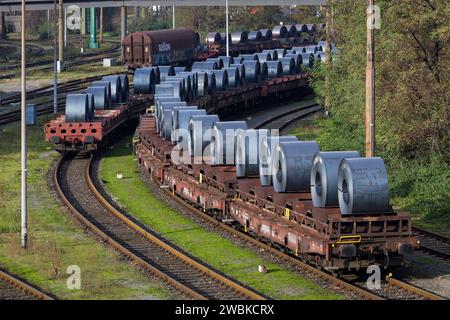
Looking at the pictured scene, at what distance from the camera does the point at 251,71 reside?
65188mm

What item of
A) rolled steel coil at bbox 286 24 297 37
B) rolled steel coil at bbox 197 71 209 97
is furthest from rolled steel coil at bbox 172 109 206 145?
rolled steel coil at bbox 286 24 297 37

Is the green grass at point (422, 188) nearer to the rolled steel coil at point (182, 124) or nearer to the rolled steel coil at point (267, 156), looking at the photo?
the rolled steel coil at point (267, 156)

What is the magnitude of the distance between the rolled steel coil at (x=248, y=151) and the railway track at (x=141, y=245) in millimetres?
2941

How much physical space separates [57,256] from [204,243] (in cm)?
429

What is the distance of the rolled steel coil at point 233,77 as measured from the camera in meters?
61.7

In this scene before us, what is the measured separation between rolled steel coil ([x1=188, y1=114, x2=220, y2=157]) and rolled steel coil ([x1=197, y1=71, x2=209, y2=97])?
23153 millimetres

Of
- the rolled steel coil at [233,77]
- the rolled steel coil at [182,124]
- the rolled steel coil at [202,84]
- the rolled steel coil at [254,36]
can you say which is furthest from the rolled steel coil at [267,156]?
the rolled steel coil at [254,36]

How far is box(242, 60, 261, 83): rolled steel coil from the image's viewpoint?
65.0 meters

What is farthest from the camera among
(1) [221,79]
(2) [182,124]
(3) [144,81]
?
(1) [221,79]

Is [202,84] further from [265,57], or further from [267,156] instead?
[267,156]

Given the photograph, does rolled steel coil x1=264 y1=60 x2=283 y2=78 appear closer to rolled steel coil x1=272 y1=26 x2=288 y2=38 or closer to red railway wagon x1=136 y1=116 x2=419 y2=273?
red railway wagon x1=136 y1=116 x2=419 y2=273

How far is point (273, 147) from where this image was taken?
89.8 feet

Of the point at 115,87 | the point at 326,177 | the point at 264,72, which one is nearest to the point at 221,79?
the point at 264,72
